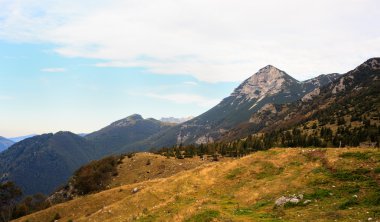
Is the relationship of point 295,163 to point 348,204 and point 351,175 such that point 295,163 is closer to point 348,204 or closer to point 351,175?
point 351,175

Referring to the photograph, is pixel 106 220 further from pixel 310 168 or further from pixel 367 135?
pixel 367 135

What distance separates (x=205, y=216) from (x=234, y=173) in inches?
609

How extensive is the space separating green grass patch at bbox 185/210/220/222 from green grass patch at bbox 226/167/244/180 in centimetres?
1378

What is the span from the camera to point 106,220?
39.4 m

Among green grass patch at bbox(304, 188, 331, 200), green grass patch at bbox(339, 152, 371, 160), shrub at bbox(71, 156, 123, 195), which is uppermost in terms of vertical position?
green grass patch at bbox(339, 152, 371, 160)

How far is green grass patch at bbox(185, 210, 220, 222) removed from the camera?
25209 millimetres

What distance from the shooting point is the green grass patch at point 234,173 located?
4007 cm

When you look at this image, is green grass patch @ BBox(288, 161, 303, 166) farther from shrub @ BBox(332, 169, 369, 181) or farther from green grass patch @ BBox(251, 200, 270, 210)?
green grass patch @ BBox(251, 200, 270, 210)

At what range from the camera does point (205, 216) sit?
25.8 m

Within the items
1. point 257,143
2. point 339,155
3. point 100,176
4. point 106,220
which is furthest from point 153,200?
point 257,143

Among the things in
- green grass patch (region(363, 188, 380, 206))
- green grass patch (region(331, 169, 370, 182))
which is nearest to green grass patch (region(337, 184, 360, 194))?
green grass patch (region(331, 169, 370, 182))

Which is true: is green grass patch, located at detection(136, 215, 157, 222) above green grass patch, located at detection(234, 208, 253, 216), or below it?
below

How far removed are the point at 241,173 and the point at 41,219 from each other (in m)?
40.3

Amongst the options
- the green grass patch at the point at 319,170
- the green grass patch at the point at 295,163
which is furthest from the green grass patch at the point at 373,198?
the green grass patch at the point at 295,163
